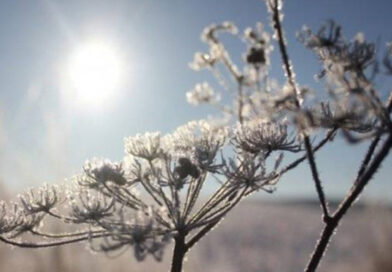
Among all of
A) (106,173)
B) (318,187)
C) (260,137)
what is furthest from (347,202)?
(106,173)

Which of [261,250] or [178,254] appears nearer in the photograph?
[178,254]

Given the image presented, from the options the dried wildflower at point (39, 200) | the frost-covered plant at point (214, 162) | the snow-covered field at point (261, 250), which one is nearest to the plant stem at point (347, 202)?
the frost-covered plant at point (214, 162)

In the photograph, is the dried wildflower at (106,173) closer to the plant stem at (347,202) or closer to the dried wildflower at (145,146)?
the dried wildflower at (145,146)

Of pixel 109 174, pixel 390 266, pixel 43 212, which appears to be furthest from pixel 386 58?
pixel 390 266

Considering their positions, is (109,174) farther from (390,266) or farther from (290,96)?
(390,266)

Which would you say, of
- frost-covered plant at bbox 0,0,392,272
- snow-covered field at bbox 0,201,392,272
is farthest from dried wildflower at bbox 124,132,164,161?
snow-covered field at bbox 0,201,392,272

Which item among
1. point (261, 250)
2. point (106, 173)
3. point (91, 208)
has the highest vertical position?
point (261, 250)

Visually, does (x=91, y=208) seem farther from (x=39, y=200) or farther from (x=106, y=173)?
(x=39, y=200)

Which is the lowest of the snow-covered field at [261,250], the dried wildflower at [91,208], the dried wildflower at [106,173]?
the dried wildflower at [91,208]

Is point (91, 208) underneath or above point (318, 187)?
above
